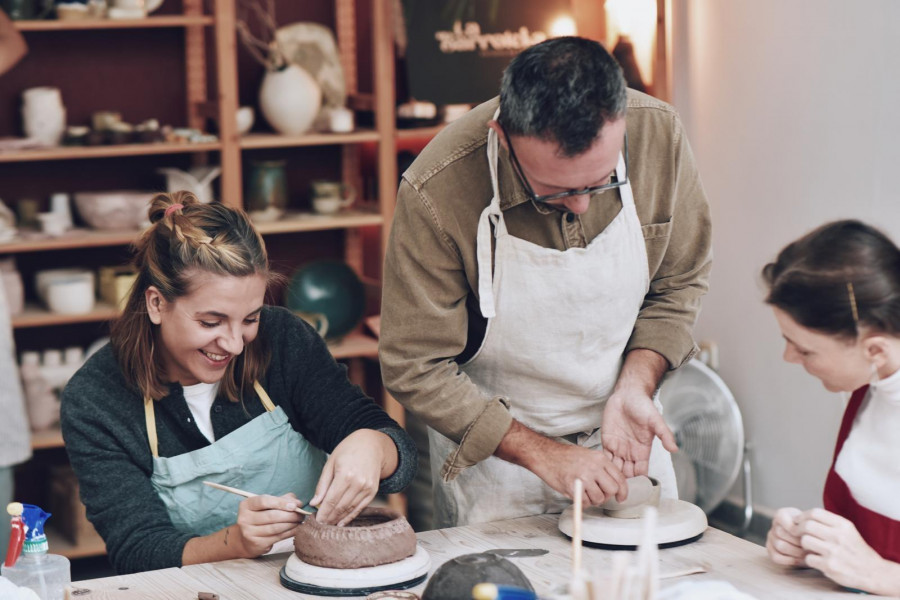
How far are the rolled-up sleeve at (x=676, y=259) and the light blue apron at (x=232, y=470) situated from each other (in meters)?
0.69

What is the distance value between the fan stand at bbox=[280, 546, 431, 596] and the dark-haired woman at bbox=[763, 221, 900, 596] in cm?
57

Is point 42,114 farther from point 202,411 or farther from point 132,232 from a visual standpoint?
point 202,411

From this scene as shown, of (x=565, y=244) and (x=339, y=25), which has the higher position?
(x=339, y=25)

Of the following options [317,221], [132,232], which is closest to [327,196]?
[317,221]

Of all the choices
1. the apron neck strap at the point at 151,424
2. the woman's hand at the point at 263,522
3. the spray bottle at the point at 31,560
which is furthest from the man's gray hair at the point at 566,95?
the spray bottle at the point at 31,560

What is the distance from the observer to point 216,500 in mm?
2178

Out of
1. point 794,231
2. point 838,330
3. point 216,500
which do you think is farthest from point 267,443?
point 794,231

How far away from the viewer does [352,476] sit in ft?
6.44

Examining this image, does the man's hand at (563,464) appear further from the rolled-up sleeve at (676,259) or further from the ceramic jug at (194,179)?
the ceramic jug at (194,179)

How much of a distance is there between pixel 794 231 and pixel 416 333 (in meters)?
2.29

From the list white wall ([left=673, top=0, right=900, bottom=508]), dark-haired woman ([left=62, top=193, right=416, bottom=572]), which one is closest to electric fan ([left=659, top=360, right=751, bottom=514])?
white wall ([left=673, top=0, right=900, bottom=508])

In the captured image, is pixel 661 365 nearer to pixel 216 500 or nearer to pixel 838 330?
pixel 838 330

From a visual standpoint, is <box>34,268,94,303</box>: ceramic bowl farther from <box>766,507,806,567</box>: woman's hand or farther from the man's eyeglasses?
<box>766,507,806,567</box>: woman's hand

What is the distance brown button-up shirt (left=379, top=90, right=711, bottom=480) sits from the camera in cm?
205
